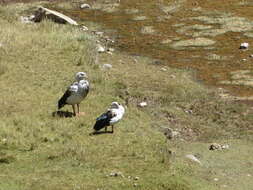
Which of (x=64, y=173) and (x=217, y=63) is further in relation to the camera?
(x=217, y=63)

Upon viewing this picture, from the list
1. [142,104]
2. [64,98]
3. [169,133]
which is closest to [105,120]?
[64,98]

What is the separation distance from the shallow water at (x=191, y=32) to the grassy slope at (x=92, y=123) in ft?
6.18

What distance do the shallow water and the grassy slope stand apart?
1883 millimetres

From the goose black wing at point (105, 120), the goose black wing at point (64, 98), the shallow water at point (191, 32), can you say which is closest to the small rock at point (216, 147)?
the goose black wing at point (105, 120)

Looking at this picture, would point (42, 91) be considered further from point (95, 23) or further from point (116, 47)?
point (95, 23)

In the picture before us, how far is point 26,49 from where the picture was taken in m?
27.8

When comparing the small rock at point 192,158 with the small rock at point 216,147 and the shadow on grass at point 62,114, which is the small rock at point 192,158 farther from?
the shadow on grass at point 62,114

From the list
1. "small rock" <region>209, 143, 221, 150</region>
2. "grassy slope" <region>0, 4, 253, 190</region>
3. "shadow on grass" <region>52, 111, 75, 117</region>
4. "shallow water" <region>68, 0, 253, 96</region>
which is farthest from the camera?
"shallow water" <region>68, 0, 253, 96</region>

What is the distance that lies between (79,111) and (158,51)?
14.9 m

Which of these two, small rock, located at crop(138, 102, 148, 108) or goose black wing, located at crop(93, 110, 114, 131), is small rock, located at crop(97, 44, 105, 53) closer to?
small rock, located at crop(138, 102, 148, 108)

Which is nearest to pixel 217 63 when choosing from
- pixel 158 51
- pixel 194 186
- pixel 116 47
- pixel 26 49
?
pixel 158 51

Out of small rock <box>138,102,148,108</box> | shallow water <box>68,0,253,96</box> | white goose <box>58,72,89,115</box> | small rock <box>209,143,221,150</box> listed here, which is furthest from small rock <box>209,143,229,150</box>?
shallow water <box>68,0,253,96</box>

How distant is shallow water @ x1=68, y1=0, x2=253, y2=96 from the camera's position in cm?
3112

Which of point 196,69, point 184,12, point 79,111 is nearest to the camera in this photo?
point 79,111
